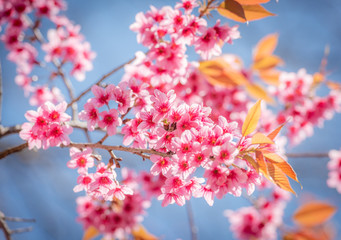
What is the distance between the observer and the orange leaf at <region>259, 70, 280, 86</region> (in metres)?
2.81

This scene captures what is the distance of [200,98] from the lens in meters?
2.63

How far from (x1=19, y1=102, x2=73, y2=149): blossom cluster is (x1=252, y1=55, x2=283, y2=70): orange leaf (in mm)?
2142

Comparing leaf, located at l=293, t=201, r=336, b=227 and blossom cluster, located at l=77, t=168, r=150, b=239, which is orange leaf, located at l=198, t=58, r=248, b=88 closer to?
blossom cluster, located at l=77, t=168, r=150, b=239

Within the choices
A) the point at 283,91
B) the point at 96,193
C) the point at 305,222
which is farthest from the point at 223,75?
the point at 305,222

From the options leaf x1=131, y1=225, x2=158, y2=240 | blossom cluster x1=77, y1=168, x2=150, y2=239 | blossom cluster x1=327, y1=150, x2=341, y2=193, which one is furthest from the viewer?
blossom cluster x1=327, y1=150, x2=341, y2=193

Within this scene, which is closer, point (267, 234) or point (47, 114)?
point (47, 114)

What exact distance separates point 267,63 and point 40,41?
2041 mm

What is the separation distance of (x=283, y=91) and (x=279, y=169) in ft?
6.80

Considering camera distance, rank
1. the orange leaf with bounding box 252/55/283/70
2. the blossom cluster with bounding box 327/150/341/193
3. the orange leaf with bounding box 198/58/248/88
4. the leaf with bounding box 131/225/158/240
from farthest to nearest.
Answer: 1. the orange leaf with bounding box 252/55/283/70
2. the blossom cluster with bounding box 327/150/341/193
3. the leaf with bounding box 131/225/158/240
4. the orange leaf with bounding box 198/58/248/88

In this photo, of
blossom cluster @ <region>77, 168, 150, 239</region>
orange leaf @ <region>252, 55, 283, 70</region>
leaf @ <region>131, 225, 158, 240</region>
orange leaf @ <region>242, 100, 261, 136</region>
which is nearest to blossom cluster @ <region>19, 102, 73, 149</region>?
orange leaf @ <region>242, 100, 261, 136</region>

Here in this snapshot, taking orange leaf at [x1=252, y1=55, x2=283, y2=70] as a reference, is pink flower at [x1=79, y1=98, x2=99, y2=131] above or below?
below

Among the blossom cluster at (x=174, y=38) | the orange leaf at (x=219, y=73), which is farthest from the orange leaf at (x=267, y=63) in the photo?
the blossom cluster at (x=174, y=38)

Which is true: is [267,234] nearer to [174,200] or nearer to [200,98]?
[200,98]

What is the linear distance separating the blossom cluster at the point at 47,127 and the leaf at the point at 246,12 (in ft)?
2.80
